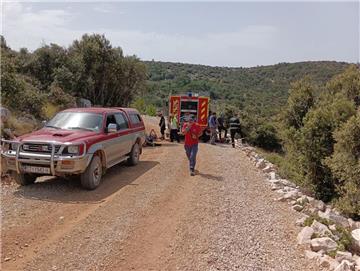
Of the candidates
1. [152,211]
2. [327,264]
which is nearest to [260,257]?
[327,264]

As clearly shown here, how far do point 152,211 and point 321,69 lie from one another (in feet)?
223

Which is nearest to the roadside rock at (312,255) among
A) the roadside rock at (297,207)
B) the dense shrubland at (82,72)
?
the roadside rock at (297,207)

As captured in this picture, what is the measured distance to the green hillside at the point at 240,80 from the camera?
207 ft

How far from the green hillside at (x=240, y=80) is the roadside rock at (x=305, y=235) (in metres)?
47.0

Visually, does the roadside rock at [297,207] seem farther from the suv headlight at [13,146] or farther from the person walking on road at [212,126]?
the person walking on road at [212,126]

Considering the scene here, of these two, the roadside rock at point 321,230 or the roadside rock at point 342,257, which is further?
the roadside rock at point 321,230

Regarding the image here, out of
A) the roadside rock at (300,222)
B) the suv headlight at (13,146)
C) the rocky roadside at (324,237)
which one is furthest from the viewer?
the suv headlight at (13,146)

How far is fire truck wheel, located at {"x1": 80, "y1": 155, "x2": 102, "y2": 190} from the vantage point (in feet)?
29.1

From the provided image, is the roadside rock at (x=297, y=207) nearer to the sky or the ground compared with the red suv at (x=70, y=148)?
nearer to the ground

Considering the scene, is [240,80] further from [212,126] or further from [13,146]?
[13,146]

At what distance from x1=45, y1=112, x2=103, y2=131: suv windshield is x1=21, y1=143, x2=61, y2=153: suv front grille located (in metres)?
1.29

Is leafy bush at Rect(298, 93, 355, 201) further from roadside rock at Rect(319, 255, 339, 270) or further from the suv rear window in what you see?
roadside rock at Rect(319, 255, 339, 270)

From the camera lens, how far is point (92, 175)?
8.98m

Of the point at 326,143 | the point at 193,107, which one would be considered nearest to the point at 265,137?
the point at 193,107
